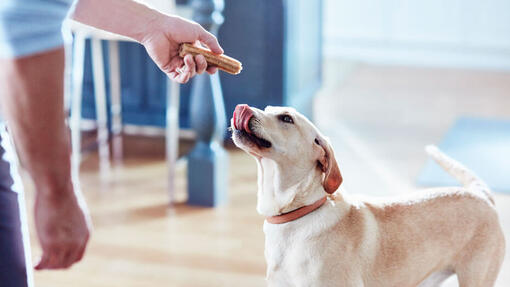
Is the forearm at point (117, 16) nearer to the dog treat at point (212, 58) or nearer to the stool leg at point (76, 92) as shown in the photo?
the dog treat at point (212, 58)

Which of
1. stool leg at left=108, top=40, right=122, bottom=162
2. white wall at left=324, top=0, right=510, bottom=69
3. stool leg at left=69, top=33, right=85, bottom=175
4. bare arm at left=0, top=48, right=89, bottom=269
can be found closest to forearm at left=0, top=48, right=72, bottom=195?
bare arm at left=0, top=48, right=89, bottom=269

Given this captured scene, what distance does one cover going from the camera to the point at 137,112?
3855mm

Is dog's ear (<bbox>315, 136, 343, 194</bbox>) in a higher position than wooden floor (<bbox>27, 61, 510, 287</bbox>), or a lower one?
higher

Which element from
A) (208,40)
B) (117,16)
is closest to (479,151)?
(208,40)

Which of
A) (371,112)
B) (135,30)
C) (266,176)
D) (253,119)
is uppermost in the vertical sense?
(135,30)

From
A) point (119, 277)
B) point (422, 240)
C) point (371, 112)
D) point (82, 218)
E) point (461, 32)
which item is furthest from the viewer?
point (461, 32)

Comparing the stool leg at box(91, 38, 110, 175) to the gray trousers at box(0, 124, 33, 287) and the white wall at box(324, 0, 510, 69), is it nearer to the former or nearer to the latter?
the gray trousers at box(0, 124, 33, 287)

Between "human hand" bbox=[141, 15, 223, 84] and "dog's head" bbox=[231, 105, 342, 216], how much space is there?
128 millimetres

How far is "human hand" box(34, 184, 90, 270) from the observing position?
2.85ft

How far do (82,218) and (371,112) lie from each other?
376 centimetres

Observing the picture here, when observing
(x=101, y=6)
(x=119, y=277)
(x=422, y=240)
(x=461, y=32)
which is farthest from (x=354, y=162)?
(x=461, y=32)

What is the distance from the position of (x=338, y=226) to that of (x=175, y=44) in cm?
44

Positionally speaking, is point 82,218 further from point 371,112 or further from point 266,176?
point 371,112

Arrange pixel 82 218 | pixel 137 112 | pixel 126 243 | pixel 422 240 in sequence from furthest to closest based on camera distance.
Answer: pixel 137 112 < pixel 126 243 < pixel 422 240 < pixel 82 218
